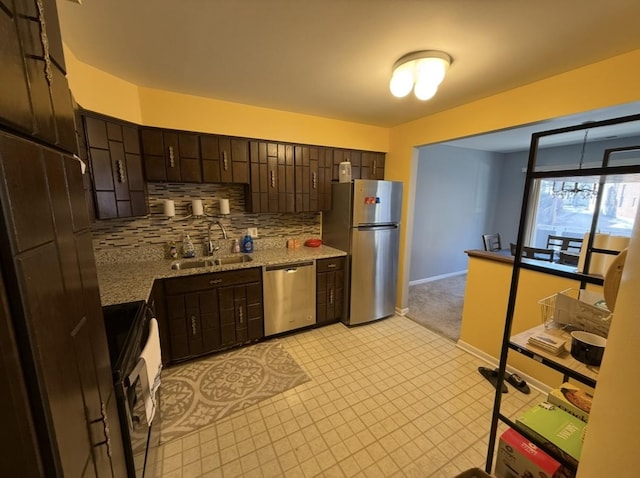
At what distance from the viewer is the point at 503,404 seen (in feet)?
6.44

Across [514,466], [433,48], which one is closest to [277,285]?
[514,466]

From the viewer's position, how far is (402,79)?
1790 mm

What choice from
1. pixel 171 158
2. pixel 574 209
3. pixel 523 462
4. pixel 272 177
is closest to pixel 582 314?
pixel 523 462

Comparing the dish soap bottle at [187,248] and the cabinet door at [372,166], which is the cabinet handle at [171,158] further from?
the cabinet door at [372,166]

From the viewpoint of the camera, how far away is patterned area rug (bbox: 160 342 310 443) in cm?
183

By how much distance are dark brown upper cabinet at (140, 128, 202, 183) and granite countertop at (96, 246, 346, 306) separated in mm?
820

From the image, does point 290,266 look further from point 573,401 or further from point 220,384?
point 573,401

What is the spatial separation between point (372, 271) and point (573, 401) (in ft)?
6.57

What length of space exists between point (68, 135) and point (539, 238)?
6.28m

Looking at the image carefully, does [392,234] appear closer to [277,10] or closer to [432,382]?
[432,382]

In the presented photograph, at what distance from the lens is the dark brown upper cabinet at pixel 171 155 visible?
2305mm

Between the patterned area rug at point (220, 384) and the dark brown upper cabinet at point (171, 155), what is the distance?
1.75 m

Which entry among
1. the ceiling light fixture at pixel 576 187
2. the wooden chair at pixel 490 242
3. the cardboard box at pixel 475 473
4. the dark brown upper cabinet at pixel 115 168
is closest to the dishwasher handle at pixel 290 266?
the dark brown upper cabinet at pixel 115 168

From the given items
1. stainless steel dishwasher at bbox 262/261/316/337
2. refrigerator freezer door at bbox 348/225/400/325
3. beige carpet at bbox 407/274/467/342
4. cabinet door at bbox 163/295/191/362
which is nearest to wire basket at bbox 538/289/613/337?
beige carpet at bbox 407/274/467/342
